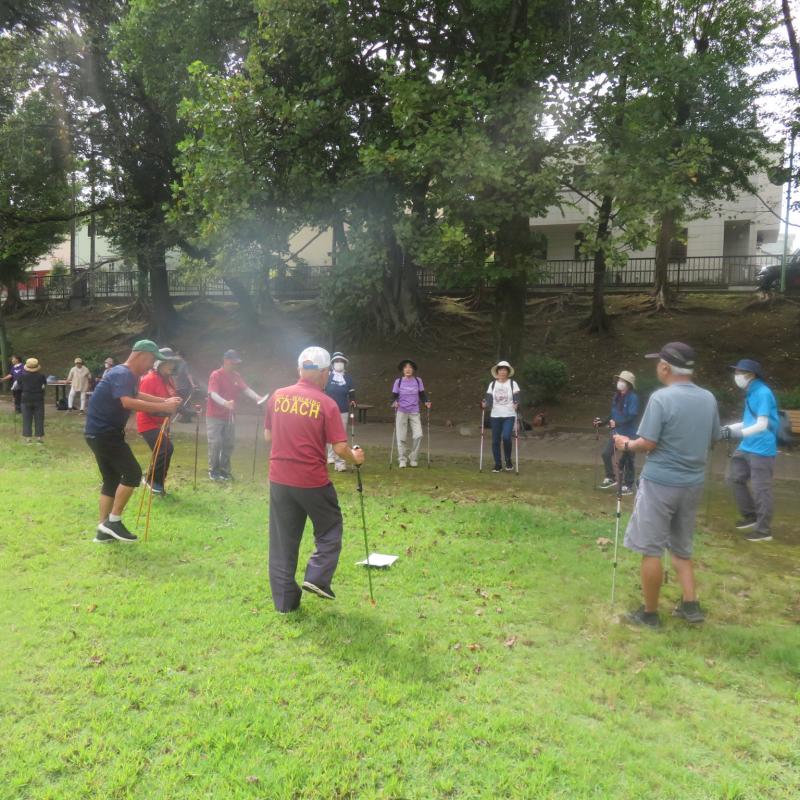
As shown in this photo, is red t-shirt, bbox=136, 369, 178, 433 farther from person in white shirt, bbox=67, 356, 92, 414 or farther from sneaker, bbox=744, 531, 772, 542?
person in white shirt, bbox=67, 356, 92, 414

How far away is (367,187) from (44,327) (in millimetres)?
27175

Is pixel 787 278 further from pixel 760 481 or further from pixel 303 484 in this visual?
pixel 303 484

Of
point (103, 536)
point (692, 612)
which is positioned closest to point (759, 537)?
point (692, 612)

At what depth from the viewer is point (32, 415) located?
13844mm

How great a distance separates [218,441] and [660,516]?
677 cm

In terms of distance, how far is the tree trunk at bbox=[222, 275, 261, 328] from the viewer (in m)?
26.4

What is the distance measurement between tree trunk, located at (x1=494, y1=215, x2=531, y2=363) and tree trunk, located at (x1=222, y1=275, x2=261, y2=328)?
525 inches

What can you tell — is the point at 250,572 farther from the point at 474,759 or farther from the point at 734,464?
the point at 734,464

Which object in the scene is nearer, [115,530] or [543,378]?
[115,530]

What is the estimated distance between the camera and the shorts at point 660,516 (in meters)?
4.85

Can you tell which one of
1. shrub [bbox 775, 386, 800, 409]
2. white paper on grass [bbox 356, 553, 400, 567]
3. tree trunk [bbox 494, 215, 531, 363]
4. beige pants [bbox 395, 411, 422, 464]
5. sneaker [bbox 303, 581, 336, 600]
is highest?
tree trunk [bbox 494, 215, 531, 363]

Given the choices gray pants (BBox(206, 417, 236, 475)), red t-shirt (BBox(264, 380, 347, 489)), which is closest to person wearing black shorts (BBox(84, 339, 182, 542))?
red t-shirt (BBox(264, 380, 347, 489))

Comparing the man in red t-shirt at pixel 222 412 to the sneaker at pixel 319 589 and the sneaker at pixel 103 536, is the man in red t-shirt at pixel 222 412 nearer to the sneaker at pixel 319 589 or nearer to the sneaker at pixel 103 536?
the sneaker at pixel 103 536

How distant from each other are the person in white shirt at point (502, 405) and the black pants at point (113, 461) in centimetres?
589
